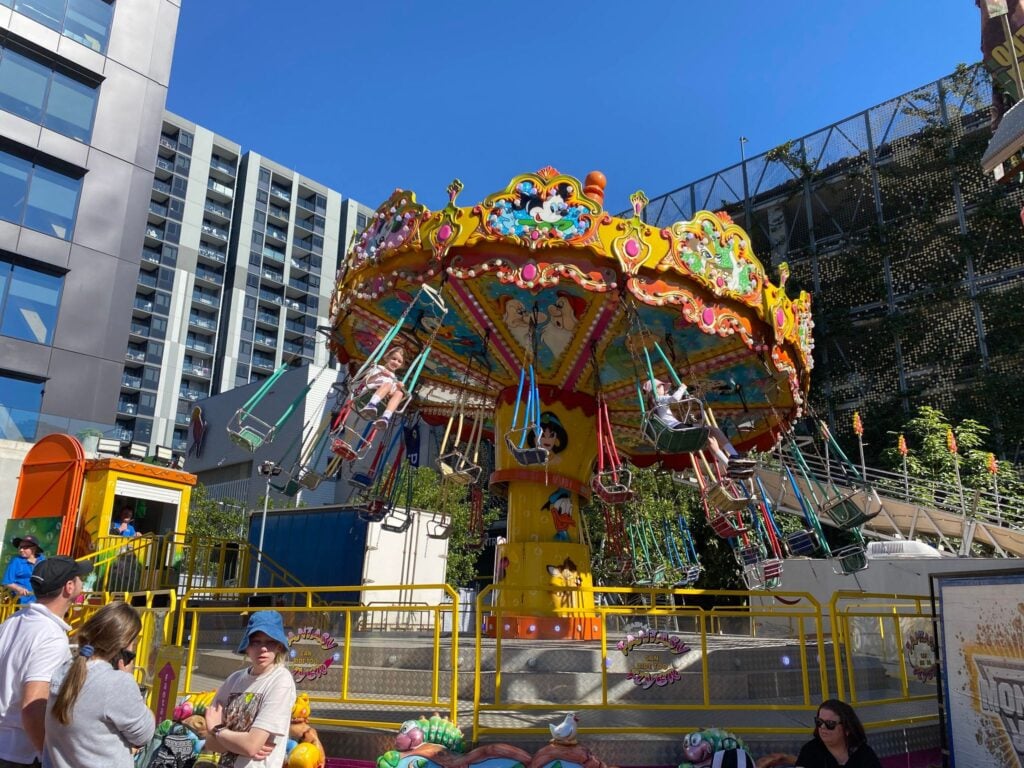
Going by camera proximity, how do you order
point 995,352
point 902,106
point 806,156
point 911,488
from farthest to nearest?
1. point 806,156
2. point 902,106
3. point 995,352
4. point 911,488

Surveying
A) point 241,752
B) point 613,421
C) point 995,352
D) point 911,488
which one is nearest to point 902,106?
point 995,352

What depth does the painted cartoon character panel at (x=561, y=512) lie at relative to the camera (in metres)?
11.2

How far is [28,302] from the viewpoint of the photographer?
20.1 m

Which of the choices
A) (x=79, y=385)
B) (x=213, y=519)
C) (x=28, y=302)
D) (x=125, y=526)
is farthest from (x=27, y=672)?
(x=213, y=519)

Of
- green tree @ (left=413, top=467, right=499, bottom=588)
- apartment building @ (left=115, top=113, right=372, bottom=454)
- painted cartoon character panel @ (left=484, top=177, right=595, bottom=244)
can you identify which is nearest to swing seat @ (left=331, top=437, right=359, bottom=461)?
painted cartoon character panel @ (left=484, top=177, right=595, bottom=244)

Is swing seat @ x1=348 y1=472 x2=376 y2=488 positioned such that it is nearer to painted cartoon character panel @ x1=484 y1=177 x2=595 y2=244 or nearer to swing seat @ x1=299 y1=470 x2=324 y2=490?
swing seat @ x1=299 y1=470 x2=324 y2=490

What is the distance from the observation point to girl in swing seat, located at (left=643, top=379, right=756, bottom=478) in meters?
8.12

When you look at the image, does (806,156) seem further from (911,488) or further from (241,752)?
(241,752)

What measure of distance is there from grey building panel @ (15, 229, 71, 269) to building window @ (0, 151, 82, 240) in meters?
0.21

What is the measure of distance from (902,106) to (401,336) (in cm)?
3012

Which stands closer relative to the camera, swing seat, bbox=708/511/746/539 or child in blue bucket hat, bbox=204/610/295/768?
child in blue bucket hat, bbox=204/610/295/768

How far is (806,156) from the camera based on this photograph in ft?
116

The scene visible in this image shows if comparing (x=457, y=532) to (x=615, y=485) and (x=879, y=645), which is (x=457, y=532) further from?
(x=879, y=645)

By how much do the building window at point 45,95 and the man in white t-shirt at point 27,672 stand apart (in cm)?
2210
